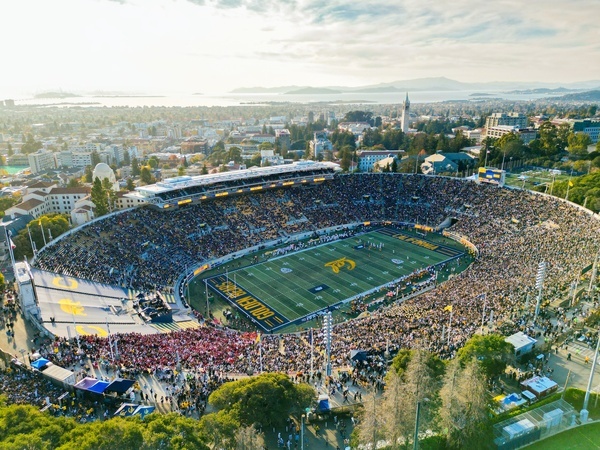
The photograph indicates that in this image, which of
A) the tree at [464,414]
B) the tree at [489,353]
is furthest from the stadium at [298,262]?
the tree at [464,414]

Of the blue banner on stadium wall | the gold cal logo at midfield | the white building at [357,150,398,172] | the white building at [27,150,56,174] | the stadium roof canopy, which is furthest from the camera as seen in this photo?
the white building at [27,150,56,174]

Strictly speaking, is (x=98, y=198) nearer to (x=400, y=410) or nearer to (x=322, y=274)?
(x=322, y=274)

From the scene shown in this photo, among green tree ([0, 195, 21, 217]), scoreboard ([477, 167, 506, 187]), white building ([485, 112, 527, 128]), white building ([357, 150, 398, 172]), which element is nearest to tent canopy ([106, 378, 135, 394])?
green tree ([0, 195, 21, 217])

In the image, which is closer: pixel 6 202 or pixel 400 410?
pixel 400 410

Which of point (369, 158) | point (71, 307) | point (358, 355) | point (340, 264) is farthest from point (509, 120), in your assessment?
point (71, 307)

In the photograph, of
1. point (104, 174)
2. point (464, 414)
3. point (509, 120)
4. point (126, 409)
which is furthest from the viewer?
point (509, 120)

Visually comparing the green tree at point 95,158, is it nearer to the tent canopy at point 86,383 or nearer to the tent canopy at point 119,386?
the tent canopy at point 86,383

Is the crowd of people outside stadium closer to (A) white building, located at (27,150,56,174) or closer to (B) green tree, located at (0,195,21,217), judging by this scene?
(B) green tree, located at (0,195,21,217)
